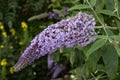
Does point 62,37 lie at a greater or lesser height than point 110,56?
greater

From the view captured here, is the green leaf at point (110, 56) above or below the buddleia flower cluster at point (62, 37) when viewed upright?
below

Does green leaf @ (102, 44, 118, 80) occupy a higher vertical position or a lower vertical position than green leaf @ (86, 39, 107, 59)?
lower

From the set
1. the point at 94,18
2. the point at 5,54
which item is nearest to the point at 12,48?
the point at 5,54

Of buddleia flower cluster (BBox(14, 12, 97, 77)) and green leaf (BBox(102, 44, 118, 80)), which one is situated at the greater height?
buddleia flower cluster (BBox(14, 12, 97, 77))

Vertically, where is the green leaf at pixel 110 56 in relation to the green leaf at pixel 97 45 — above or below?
below

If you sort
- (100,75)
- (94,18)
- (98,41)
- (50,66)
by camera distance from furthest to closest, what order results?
(50,66) → (100,75) → (94,18) → (98,41)

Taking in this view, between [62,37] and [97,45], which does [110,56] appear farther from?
[62,37]

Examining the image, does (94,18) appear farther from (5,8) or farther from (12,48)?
(5,8)

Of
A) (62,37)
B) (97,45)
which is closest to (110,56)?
(97,45)
